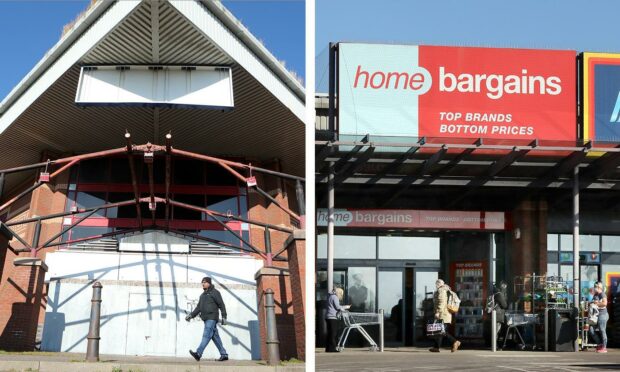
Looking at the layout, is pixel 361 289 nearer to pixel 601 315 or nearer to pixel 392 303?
pixel 392 303

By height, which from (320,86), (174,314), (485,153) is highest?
(320,86)

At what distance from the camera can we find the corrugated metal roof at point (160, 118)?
1520 centimetres

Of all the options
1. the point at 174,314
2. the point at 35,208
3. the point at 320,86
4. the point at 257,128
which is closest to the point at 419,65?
the point at 320,86

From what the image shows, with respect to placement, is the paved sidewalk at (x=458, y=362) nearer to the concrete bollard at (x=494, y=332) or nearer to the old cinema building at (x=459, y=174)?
the concrete bollard at (x=494, y=332)

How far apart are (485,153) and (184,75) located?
5679 millimetres

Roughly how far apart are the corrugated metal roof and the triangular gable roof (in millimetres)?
127

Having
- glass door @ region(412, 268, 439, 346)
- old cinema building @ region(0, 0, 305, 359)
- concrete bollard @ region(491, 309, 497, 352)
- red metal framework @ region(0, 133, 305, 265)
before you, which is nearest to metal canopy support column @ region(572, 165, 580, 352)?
concrete bollard @ region(491, 309, 497, 352)

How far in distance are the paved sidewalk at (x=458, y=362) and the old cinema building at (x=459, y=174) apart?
3.39m

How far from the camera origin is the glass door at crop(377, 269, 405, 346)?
19.5 metres

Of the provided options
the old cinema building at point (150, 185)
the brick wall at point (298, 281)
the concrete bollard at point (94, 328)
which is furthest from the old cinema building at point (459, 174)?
the concrete bollard at point (94, 328)

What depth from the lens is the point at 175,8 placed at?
49.8ft

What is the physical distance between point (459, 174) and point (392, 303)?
2.90 meters

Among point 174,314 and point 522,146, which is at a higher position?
point 522,146

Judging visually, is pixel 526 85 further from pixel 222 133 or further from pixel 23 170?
pixel 23 170
